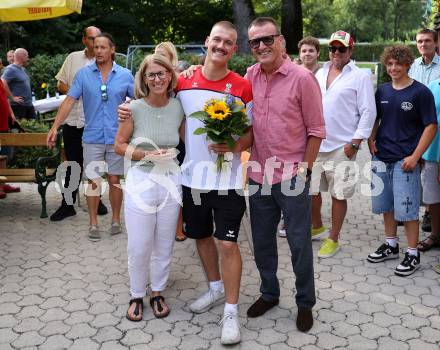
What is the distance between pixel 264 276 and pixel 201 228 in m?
0.64

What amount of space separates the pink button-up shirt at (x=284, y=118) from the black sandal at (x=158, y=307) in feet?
4.26

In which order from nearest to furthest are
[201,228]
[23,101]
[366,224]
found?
[201,228], [366,224], [23,101]

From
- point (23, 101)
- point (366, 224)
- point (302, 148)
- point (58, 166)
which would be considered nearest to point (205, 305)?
point (302, 148)

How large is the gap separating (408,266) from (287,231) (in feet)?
5.54

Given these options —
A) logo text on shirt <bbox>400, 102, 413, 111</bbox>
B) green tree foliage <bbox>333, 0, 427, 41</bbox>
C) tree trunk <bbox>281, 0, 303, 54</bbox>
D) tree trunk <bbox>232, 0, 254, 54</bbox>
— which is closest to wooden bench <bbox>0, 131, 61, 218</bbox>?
logo text on shirt <bbox>400, 102, 413, 111</bbox>

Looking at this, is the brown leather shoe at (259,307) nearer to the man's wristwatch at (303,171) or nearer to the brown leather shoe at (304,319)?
the brown leather shoe at (304,319)

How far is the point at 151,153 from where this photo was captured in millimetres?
3889

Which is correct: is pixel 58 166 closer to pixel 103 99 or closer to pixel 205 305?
pixel 103 99

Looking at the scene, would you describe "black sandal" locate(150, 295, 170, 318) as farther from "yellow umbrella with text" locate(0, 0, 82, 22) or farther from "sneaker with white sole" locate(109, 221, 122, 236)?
"yellow umbrella with text" locate(0, 0, 82, 22)

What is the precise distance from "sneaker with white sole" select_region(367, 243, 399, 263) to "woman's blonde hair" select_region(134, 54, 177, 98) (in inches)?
104

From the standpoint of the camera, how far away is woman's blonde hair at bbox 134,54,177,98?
3846 mm

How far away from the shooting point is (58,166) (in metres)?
6.92

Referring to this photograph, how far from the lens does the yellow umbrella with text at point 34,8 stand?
652 centimetres

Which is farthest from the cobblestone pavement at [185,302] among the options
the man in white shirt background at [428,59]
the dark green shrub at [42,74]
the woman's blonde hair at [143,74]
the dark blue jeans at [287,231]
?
the dark green shrub at [42,74]
